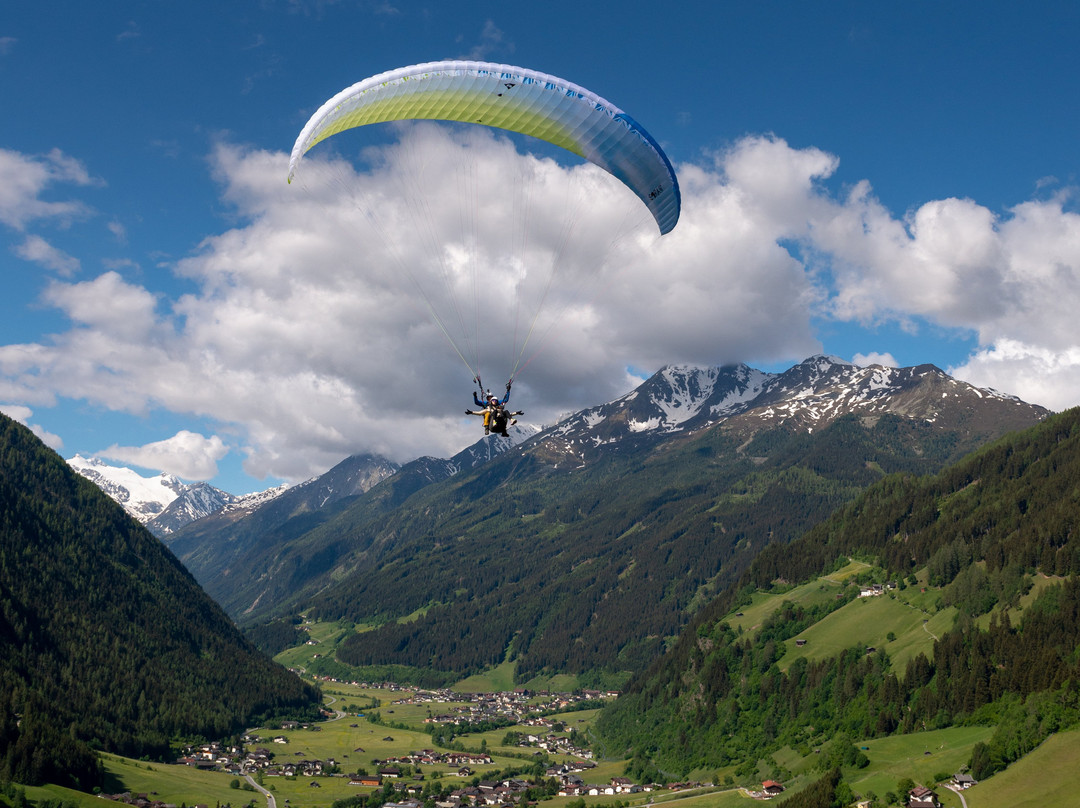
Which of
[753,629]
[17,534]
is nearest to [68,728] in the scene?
[17,534]

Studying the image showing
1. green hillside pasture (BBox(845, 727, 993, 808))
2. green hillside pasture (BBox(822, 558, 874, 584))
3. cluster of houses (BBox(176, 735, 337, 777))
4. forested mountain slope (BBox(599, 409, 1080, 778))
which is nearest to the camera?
green hillside pasture (BBox(845, 727, 993, 808))

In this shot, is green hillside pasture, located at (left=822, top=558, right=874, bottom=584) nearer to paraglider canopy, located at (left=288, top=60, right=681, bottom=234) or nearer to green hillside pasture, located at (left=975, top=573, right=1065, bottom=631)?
green hillside pasture, located at (left=975, top=573, right=1065, bottom=631)

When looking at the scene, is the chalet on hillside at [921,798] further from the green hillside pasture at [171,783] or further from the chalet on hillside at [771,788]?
the green hillside pasture at [171,783]

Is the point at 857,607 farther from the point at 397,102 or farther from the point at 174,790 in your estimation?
the point at 397,102

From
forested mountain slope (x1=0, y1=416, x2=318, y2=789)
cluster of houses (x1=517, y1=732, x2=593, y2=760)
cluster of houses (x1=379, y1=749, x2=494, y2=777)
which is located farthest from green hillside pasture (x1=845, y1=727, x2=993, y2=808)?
forested mountain slope (x1=0, y1=416, x2=318, y2=789)

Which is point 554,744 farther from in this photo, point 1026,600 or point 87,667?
point 1026,600
